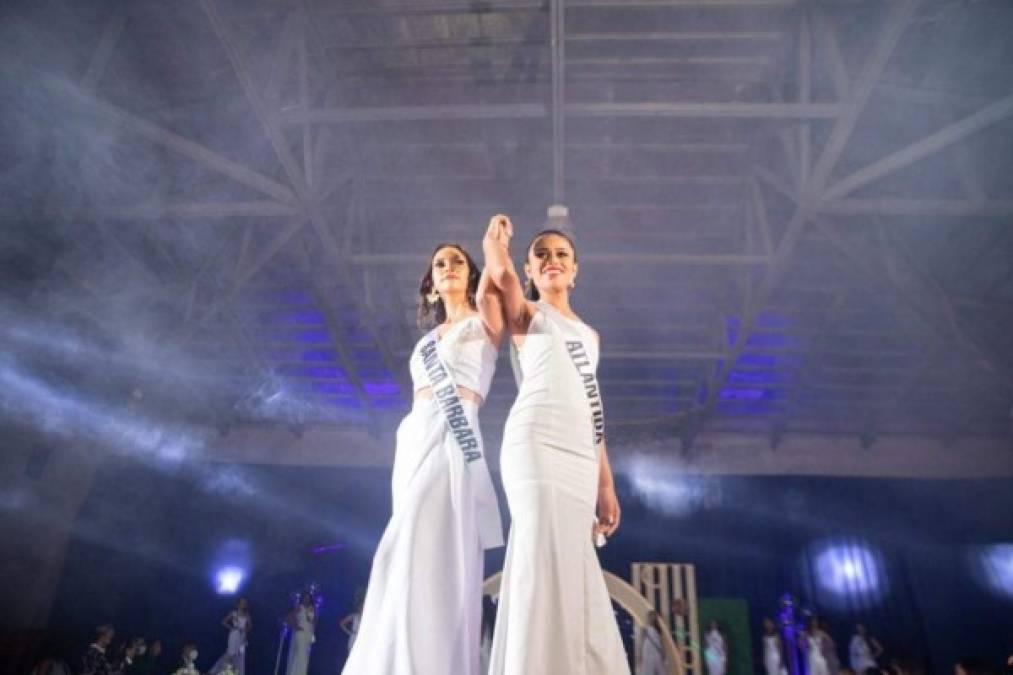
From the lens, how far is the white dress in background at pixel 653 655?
802 centimetres

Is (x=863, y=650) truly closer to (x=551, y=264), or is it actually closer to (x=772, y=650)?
(x=772, y=650)

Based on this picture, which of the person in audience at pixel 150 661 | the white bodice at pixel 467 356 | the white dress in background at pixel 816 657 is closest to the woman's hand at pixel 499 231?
the white bodice at pixel 467 356

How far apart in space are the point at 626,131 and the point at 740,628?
10.0 metres

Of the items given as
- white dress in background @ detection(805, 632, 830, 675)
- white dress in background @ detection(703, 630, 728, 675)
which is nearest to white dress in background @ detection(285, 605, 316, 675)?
white dress in background @ detection(703, 630, 728, 675)

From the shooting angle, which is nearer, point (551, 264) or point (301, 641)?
point (551, 264)

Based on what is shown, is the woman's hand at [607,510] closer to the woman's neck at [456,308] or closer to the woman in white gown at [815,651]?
the woman's neck at [456,308]

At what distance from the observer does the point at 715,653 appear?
10.6 m

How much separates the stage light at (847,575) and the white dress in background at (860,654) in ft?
3.65

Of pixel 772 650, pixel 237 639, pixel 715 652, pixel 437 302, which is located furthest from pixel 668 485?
pixel 437 302

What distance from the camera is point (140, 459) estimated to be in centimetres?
1180

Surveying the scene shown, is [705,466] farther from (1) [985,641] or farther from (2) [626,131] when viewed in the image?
(2) [626,131]

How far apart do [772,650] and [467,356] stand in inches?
449

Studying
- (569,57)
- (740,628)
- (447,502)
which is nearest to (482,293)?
(447,502)

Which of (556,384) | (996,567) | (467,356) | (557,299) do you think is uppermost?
(996,567)
